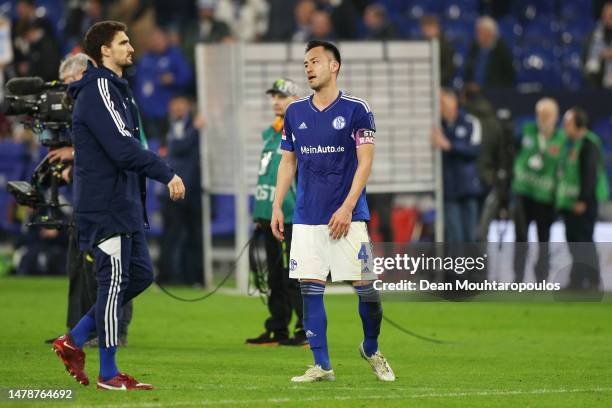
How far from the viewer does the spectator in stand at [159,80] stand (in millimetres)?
22531

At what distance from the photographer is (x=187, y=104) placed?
19562 mm

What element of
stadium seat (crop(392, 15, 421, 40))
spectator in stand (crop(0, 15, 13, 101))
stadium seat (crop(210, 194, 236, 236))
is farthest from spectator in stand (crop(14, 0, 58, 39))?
stadium seat (crop(392, 15, 421, 40))

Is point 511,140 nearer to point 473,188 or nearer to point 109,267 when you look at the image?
point 473,188

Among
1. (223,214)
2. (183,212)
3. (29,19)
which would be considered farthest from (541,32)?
(29,19)

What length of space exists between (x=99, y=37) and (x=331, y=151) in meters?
1.64

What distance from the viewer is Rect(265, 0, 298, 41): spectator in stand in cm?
2294

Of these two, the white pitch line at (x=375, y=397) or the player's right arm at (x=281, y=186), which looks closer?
the white pitch line at (x=375, y=397)

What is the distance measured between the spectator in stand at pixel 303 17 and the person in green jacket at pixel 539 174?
16.2ft

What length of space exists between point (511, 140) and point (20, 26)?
9.08m

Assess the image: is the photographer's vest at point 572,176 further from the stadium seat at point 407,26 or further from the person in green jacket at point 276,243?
the person in green jacket at point 276,243

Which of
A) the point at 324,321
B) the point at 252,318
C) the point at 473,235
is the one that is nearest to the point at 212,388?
the point at 324,321

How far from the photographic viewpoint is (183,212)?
65.0 feet

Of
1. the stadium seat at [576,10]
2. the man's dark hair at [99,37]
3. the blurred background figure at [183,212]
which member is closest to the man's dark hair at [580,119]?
the stadium seat at [576,10]

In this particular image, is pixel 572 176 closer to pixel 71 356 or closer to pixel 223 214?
pixel 223 214
